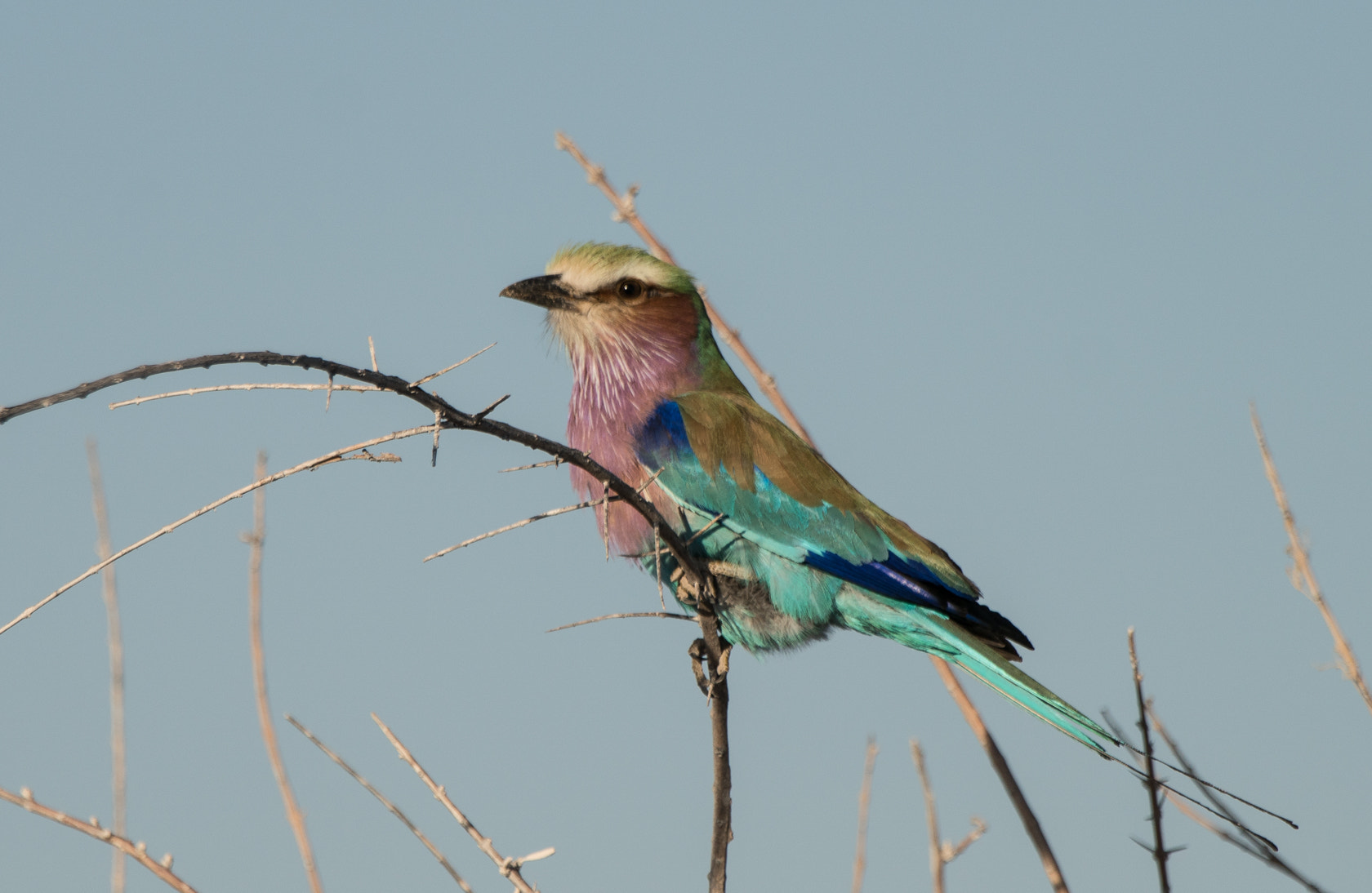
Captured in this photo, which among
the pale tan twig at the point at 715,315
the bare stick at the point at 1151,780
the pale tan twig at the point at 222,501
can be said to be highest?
the pale tan twig at the point at 715,315

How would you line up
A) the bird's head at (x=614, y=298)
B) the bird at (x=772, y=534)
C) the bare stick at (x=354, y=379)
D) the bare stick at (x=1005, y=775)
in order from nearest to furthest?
the bare stick at (x=354, y=379) < the bare stick at (x=1005, y=775) < the bird at (x=772, y=534) < the bird's head at (x=614, y=298)

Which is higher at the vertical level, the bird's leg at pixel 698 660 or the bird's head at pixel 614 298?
the bird's head at pixel 614 298

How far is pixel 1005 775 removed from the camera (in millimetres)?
4062

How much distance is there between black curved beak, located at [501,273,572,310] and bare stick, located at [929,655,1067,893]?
2.20 metres

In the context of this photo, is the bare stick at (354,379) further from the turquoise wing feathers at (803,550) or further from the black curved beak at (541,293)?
the black curved beak at (541,293)

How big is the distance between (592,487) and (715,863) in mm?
1764

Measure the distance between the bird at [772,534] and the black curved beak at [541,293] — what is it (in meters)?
0.42

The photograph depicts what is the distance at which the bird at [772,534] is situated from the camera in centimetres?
457

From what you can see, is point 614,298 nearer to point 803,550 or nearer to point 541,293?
point 541,293

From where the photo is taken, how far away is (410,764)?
3.29 meters

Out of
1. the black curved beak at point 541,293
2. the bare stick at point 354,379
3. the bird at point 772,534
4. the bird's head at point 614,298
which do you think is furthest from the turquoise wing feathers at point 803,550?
the bare stick at point 354,379

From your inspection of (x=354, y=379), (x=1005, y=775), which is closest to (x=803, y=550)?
(x=1005, y=775)

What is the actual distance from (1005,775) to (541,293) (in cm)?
276

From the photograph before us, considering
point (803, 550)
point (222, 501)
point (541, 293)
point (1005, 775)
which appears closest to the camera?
point (222, 501)
